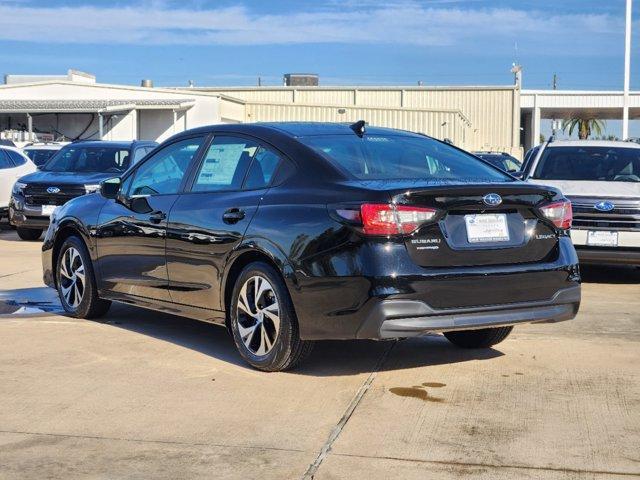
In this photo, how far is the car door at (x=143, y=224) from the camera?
741cm

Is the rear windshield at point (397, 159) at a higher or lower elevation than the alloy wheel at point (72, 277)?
higher

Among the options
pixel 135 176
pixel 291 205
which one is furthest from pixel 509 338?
pixel 135 176

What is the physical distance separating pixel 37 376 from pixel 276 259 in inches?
65.9

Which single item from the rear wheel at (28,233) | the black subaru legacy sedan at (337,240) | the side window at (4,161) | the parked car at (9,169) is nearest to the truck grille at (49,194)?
the rear wheel at (28,233)

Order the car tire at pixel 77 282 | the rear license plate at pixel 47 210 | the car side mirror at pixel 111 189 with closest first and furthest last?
1. the car side mirror at pixel 111 189
2. the car tire at pixel 77 282
3. the rear license plate at pixel 47 210

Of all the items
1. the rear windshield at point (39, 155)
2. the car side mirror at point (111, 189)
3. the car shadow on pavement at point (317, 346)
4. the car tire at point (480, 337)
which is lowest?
the car shadow on pavement at point (317, 346)

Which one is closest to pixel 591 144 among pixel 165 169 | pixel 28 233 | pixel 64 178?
pixel 165 169

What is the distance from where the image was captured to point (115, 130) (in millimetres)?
38156

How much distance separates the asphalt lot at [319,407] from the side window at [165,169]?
1.13m

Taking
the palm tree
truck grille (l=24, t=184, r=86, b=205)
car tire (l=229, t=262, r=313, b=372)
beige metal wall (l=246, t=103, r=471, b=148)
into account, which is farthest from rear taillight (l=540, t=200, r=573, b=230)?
the palm tree

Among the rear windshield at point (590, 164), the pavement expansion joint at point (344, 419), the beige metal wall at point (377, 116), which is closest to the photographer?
the pavement expansion joint at point (344, 419)

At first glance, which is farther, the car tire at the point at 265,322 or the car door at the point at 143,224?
the car door at the point at 143,224

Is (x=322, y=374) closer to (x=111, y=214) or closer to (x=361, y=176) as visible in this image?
(x=361, y=176)

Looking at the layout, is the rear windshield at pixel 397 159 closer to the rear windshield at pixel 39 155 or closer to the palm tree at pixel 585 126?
the rear windshield at pixel 39 155
